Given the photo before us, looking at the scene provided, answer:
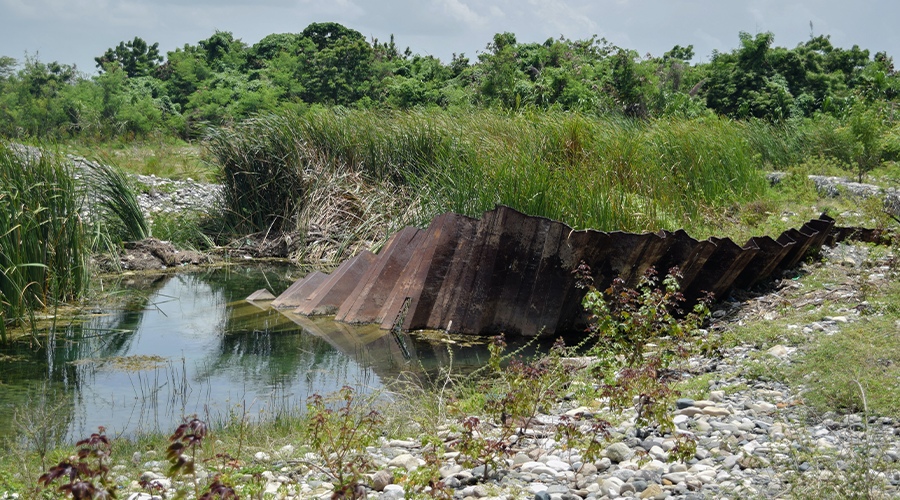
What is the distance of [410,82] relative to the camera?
28109mm

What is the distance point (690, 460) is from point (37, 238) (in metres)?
5.79

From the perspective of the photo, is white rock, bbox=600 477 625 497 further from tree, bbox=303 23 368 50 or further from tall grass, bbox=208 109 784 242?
tree, bbox=303 23 368 50

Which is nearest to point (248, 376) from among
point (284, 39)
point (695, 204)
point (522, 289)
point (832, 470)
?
point (522, 289)

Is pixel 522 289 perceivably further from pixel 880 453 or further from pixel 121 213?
pixel 121 213

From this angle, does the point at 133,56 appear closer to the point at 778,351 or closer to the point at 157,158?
the point at 157,158

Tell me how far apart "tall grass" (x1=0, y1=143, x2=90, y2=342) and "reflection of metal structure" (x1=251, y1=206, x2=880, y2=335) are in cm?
271

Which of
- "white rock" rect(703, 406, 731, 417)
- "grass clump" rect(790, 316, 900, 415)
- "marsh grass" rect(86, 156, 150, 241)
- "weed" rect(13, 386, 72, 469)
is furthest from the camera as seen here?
"marsh grass" rect(86, 156, 150, 241)

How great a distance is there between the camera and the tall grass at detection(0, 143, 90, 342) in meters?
5.54

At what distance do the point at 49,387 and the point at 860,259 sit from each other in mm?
7052

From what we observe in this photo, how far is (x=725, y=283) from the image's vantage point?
593 cm

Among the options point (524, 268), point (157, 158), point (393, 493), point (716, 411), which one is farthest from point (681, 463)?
point (157, 158)

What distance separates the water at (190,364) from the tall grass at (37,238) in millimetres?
383

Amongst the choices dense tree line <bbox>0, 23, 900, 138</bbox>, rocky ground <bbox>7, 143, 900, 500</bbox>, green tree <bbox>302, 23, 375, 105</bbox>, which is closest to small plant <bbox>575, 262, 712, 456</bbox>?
rocky ground <bbox>7, 143, 900, 500</bbox>

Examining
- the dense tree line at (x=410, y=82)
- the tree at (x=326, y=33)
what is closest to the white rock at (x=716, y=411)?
the dense tree line at (x=410, y=82)
